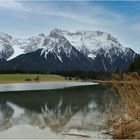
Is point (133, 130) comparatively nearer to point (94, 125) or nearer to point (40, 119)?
point (94, 125)

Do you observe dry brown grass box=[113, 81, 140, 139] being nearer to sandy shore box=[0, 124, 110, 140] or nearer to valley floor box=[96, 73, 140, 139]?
valley floor box=[96, 73, 140, 139]

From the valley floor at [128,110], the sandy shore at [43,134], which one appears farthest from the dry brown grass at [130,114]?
the sandy shore at [43,134]

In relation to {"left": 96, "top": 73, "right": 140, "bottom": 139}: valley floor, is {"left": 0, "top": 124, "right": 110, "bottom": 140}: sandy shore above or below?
below

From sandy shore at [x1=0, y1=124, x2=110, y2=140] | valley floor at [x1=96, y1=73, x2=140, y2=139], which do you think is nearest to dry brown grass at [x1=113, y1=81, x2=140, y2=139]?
valley floor at [x1=96, y1=73, x2=140, y2=139]

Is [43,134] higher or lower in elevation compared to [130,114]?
lower

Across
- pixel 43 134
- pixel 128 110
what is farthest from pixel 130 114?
pixel 43 134

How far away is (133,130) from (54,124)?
475 centimetres

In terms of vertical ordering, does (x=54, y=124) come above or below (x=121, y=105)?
below

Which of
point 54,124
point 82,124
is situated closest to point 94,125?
point 82,124

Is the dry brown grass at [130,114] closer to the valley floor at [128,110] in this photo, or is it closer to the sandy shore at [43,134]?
the valley floor at [128,110]

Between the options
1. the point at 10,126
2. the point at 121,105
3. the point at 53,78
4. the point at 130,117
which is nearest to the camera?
the point at 130,117

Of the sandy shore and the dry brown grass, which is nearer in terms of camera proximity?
the dry brown grass

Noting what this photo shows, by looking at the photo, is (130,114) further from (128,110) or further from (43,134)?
(43,134)

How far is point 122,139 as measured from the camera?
955 centimetres
